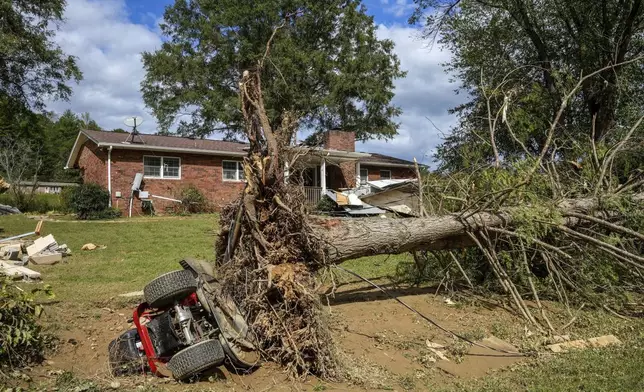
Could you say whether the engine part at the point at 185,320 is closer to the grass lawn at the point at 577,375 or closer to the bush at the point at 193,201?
the grass lawn at the point at 577,375

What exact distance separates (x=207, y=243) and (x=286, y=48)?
2035cm

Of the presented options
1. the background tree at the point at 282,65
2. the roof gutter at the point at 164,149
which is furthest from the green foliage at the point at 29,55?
the background tree at the point at 282,65

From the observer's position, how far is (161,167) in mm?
22281

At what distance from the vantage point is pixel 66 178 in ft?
168

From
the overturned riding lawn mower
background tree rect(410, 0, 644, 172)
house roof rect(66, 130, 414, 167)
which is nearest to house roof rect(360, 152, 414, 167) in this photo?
house roof rect(66, 130, 414, 167)

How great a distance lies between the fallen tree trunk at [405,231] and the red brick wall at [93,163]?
58.0 ft

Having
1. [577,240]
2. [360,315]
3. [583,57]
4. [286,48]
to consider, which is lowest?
[360,315]

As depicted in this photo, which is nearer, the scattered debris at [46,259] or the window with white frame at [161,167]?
the scattered debris at [46,259]

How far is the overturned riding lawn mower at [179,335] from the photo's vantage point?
4.02m

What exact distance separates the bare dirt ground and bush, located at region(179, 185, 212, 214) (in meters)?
16.1

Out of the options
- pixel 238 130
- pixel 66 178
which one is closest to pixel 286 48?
pixel 238 130

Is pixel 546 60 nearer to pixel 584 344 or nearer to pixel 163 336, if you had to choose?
pixel 584 344

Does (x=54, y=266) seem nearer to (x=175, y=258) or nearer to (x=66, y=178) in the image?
(x=175, y=258)

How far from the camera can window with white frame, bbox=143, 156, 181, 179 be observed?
22.0m
